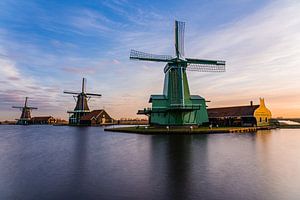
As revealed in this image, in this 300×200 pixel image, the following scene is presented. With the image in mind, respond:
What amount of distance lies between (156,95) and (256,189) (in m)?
29.4

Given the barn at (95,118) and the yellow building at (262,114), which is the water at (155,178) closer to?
the yellow building at (262,114)

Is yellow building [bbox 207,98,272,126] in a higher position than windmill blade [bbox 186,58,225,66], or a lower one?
lower

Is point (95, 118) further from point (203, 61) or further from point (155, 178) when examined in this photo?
point (155, 178)

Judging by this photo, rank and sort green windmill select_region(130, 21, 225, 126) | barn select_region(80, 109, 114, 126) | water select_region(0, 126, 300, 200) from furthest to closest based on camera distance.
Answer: barn select_region(80, 109, 114, 126) < green windmill select_region(130, 21, 225, 126) < water select_region(0, 126, 300, 200)

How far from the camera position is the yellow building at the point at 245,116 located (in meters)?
42.7

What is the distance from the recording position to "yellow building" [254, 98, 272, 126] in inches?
1690

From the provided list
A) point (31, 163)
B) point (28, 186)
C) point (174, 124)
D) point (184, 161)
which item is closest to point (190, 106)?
point (174, 124)

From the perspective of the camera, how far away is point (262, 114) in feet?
145

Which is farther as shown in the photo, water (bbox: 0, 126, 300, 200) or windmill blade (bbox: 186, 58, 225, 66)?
windmill blade (bbox: 186, 58, 225, 66)

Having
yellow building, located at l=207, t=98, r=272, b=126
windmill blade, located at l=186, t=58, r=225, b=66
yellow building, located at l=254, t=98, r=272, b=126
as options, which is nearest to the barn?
yellow building, located at l=207, t=98, r=272, b=126

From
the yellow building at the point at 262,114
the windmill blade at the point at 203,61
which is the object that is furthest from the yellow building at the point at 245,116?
the windmill blade at the point at 203,61

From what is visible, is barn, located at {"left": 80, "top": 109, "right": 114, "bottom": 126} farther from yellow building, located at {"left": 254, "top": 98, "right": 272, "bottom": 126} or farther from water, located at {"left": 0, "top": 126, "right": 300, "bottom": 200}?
water, located at {"left": 0, "top": 126, "right": 300, "bottom": 200}

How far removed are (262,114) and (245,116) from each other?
4009 mm

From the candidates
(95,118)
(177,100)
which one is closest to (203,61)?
(177,100)
